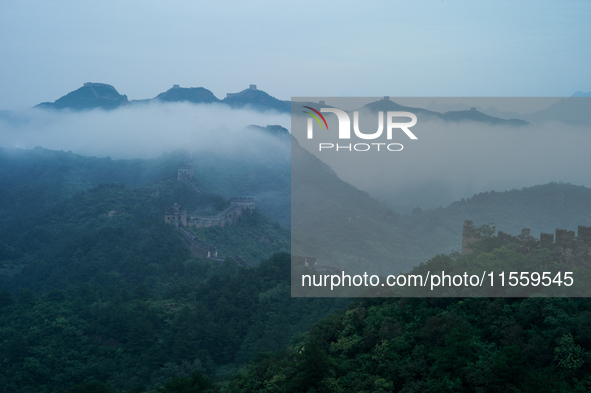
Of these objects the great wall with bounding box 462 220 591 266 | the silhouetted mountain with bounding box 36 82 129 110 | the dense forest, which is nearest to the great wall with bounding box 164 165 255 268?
the dense forest

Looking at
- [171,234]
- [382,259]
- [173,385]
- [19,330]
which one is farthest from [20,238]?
[173,385]

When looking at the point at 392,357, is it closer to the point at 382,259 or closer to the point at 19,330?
the point at 19,330

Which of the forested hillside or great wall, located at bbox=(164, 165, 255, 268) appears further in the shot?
great wall, located at bbox=(164, 165, 255, 268)

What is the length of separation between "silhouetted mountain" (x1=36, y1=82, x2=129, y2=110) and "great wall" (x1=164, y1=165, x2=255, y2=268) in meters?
58.2

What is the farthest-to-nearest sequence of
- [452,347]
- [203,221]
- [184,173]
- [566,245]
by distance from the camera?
1. [184,173]
2. [203,221]
3. [566,245]
4. [452,347]

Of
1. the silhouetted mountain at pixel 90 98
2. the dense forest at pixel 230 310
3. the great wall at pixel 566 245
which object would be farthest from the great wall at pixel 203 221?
the silhouetted mountain at pixel 90 98

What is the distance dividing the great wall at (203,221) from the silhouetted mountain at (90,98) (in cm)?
5822

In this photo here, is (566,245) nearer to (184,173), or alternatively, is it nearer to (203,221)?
(203,221)

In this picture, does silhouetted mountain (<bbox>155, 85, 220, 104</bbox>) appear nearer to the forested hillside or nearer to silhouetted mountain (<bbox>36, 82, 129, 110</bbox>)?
silhouetted mountain (<bbox>36, 82, 129, 110</bbox>)

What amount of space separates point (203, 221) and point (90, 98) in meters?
72.6

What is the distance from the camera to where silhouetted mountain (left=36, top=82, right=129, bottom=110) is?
112188mm

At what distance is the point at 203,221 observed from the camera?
180 ft

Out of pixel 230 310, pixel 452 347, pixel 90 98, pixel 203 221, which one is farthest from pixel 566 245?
pixel 90 98

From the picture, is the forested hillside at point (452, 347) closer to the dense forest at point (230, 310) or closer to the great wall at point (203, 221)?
the dense forest at point (230, 310)
